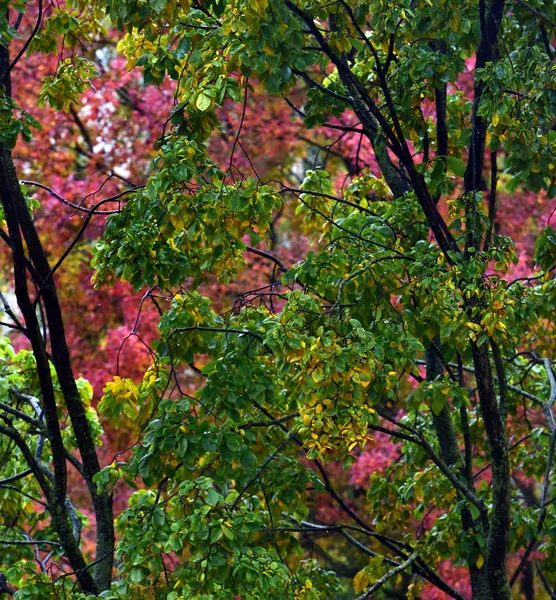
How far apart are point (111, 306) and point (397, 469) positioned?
606 cm

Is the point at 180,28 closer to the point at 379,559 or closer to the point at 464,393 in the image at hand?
the point at 464,393

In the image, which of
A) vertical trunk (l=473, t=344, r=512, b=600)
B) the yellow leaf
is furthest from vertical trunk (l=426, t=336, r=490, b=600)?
the yellow leaf

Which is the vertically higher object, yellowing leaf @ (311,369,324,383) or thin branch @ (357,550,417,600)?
yellowing leaf @ (311,369,324,383)

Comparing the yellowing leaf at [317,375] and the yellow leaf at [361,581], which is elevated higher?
the yellowing leaf at [317,375]

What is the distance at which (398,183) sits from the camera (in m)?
6.16

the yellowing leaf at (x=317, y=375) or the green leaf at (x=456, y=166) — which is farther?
the green leaf at (x=456, y=166)

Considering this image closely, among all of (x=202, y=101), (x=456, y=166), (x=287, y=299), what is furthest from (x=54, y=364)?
(x=456, y=166)

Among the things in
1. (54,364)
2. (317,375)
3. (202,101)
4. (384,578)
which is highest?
(202,101)

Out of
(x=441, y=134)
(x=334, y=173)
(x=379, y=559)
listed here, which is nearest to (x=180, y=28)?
(x=441, y=134)

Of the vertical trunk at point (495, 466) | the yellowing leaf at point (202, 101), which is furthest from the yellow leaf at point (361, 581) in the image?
the yellowing leaf at point (202, 101)

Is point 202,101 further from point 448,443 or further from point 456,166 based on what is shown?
point 448,443

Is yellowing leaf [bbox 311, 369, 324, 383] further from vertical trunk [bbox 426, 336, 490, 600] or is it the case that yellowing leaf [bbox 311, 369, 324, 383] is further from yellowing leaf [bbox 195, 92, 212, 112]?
vertical trunk [bbox 426, 336, 490, 600]

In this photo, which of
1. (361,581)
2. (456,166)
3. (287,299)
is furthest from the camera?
(361,581)

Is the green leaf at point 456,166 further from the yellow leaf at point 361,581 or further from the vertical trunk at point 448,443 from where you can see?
the yellow leaf at point 361,581
